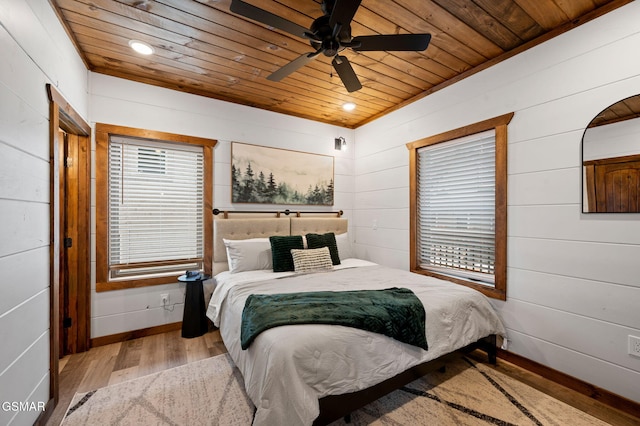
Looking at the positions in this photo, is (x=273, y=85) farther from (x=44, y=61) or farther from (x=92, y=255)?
(x=92, y=255)

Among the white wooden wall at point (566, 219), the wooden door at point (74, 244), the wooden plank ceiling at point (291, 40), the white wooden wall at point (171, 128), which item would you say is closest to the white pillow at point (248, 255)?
the white wooden wall at point (171, 128)

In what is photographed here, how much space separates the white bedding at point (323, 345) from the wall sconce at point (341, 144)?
7.57ft

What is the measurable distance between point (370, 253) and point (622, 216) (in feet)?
8.64

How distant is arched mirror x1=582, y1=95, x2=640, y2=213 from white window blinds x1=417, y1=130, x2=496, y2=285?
68 centimetres

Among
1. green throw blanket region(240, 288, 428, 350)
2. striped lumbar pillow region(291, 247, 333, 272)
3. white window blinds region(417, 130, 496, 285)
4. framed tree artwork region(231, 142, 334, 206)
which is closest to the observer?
green throw blanket region(240, 288, 428, 350)

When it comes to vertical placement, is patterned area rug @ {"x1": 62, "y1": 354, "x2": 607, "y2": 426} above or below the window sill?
below

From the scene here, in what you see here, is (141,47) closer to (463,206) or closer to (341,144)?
(341,144)

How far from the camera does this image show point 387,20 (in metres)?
2.04

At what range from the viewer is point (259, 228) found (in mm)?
3412

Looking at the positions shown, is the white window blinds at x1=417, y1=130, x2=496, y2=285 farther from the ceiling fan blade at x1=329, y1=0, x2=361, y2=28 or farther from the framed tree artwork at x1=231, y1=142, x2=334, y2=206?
the ceiling fan blade at x1=329, y1=0, x2=361, y2=28

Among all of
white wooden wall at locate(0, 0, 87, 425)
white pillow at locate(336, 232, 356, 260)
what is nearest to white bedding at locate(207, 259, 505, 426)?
white pillow at locate(336, 232, 356, 260)

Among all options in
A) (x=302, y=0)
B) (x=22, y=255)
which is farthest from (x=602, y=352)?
(x=22, y=255)

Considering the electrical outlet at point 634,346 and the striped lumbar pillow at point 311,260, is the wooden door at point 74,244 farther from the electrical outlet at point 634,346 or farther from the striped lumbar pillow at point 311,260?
the electrical outlet at point 634,346

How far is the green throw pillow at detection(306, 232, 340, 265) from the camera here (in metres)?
3.27
